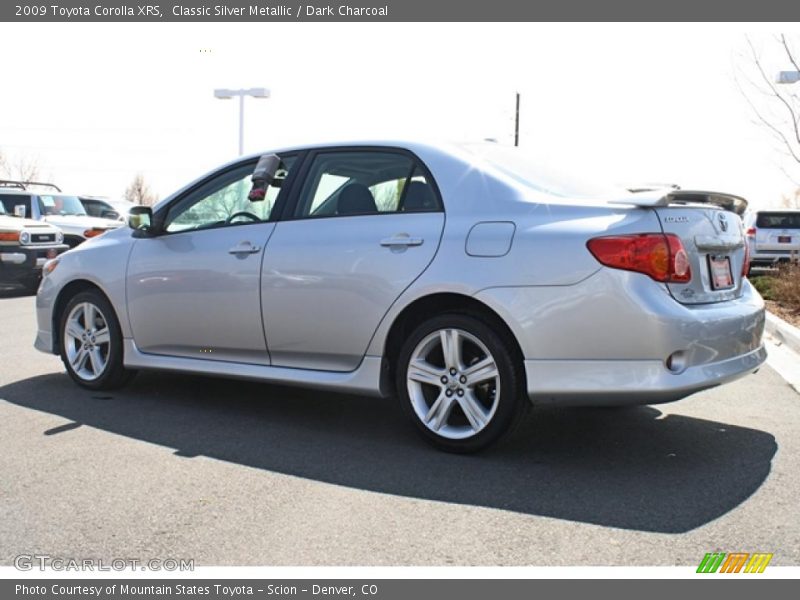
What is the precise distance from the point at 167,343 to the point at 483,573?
3.24m

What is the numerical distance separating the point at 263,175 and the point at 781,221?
16.3 meters

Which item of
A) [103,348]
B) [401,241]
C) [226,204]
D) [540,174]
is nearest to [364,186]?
[401,241]

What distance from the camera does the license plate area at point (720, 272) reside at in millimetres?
4258

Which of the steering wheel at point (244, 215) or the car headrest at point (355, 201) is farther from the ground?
the car headrest at point (355, 201)

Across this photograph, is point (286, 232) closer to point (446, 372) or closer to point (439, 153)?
point (439, 153)

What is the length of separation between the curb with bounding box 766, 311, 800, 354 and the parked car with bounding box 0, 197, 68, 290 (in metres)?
11.2

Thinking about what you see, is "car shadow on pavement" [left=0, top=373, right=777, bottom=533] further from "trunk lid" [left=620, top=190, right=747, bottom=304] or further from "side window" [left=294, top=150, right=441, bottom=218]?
"side window" [left=294, top=150, right=441, bottom=218]

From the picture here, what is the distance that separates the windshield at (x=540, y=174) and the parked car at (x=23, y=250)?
1132 cm

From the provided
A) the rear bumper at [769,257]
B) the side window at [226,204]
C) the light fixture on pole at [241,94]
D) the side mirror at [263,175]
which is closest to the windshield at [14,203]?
the light fixture on pole at [241,94]

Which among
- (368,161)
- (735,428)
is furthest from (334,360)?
(735,428)

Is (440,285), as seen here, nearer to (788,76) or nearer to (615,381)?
(615,381)

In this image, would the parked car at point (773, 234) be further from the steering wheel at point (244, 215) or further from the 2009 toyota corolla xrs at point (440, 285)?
the steering wheel at point (244, 215)

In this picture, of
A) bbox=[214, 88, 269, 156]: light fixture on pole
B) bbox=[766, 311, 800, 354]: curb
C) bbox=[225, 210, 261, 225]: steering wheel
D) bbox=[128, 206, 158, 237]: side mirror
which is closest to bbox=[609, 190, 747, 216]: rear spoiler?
bbox=[225, 210, 261, 225]: steering wheel

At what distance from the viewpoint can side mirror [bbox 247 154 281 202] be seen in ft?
17.1
